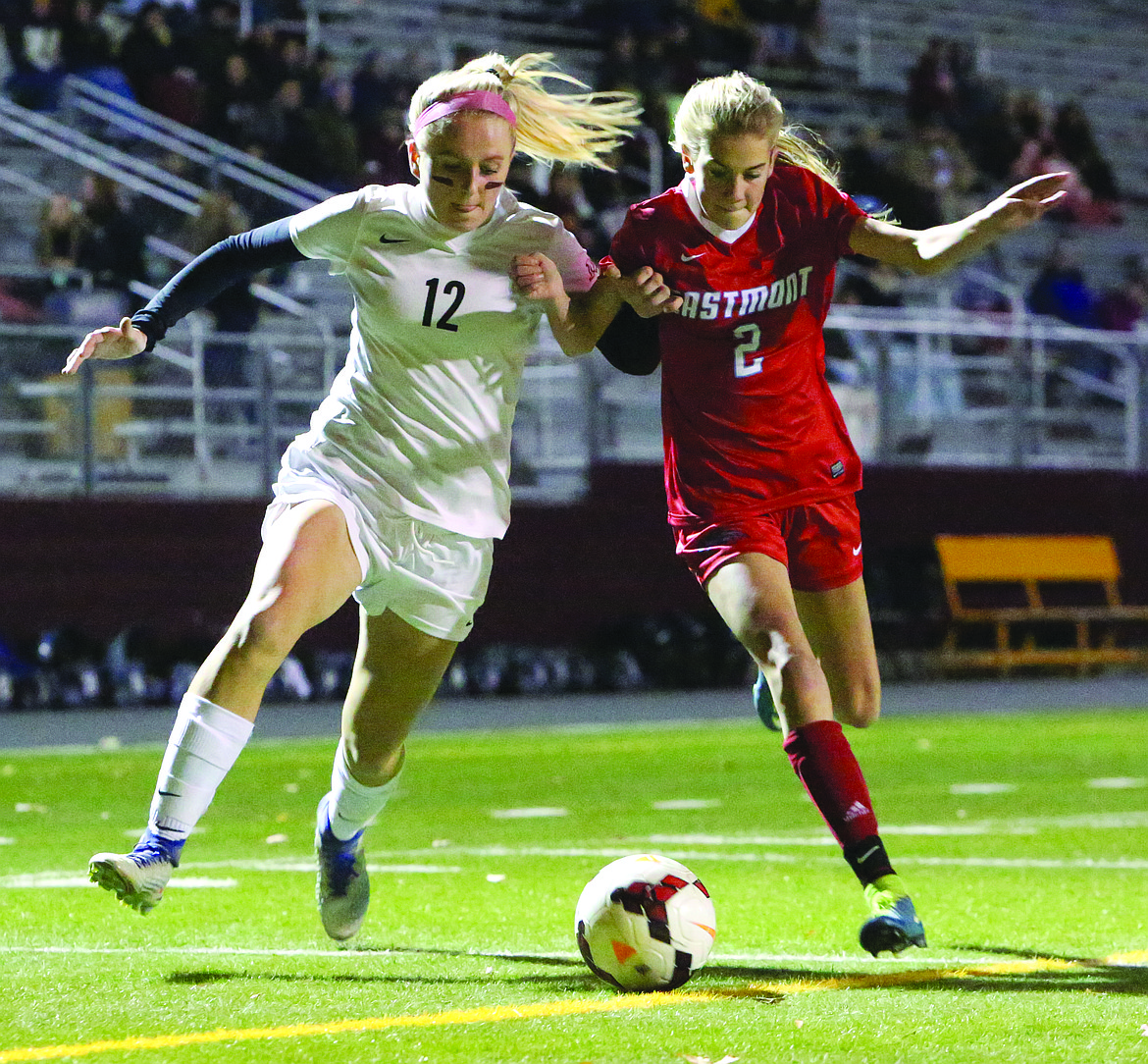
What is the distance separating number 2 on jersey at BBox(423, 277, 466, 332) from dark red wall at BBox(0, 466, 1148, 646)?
10970 millimetres

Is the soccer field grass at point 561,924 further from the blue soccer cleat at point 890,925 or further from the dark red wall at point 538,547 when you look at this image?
the dark red wall at point 538,547

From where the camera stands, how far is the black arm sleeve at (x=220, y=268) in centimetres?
567

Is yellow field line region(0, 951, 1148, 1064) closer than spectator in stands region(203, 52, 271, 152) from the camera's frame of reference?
Yes

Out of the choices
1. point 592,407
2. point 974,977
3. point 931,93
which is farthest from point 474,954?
point 931,93

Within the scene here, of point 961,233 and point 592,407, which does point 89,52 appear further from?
point 961,233

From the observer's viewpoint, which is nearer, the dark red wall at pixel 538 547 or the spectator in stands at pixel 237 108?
the dark red wall at pixel 538 547

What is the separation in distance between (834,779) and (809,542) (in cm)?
97

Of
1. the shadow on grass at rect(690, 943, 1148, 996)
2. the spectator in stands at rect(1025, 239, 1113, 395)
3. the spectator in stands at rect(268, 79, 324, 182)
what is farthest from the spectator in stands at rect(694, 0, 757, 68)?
the shadow on grass at rect(690, 943, 1148, 996)

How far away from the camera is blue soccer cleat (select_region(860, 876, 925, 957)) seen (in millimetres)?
4973

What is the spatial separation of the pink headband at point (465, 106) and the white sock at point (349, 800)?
1.80m

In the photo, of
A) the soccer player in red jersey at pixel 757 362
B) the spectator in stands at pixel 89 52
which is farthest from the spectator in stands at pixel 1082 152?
the soccer player in red jersey at pixel 757 362

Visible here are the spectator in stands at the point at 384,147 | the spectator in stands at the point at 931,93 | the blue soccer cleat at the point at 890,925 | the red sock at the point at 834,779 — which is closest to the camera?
the blue soccer cleat at the point at 890,925

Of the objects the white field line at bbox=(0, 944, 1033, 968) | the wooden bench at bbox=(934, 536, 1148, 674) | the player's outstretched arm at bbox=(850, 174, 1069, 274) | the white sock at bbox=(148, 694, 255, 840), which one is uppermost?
the player's outstretched arm at bbox=(850, 174, 1069, 274)

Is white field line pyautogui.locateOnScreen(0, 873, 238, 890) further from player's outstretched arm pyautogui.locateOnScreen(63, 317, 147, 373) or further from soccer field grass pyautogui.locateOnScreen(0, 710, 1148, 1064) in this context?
player's outstretched arm pyautogui.locateOnScreen(63, 317, 147, 373)
